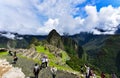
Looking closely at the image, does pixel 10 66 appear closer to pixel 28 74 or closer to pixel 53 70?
pixel 28 74

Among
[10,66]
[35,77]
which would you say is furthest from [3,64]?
[35,77]

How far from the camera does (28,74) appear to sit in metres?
72.1

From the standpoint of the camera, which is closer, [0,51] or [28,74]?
[28,74]

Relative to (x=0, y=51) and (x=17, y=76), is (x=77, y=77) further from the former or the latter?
(x=0, y=51)

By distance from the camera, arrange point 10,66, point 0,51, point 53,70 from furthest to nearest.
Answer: point 0,51, point 10,66, point 53,70

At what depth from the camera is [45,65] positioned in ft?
260

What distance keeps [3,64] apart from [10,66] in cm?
293

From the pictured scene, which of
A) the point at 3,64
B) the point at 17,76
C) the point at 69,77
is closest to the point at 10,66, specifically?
the point at 3,64

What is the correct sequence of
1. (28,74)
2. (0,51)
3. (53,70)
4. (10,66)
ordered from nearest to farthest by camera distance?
(53,70)
(28,74)
(10,66)
(0,51)

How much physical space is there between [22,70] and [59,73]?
384 inches

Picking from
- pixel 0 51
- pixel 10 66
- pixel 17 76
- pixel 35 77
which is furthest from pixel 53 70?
pixel 0 51

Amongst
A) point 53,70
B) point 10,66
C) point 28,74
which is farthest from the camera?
point 10,66

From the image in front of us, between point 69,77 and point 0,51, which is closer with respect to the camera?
point 69,77

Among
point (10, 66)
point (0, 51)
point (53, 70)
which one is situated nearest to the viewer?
point (53, 70)
